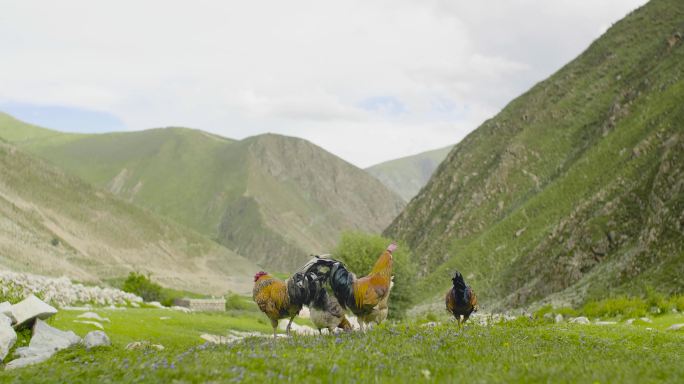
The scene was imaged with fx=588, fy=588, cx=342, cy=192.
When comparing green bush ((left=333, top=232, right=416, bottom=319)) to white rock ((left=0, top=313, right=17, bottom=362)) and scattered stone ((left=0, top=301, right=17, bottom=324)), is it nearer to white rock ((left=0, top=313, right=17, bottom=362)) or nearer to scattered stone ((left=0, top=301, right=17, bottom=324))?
scattered stone ((left=0, top=301, right=17, bottom=324))

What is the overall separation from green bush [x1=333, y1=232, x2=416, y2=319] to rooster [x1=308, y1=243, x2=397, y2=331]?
4425 centimetres

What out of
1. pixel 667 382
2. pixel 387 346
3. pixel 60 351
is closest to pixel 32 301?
pixel 60 351

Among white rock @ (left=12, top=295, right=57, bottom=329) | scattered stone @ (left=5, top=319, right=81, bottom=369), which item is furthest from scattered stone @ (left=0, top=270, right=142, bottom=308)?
scattered stone @ (left=5, top=319, right=81, bottom=369)

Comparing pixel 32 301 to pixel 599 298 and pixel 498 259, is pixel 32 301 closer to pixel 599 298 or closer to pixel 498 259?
pixel 599 298

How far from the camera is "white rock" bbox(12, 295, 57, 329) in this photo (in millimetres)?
20938

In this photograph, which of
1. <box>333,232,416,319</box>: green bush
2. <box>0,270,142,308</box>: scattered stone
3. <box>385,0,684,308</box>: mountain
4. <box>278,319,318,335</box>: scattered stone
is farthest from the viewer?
<box>333,232,416,319</box>: green bush

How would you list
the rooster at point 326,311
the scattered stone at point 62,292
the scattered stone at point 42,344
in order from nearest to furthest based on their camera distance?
the scattered stone at point 42,344 < the rooster at point 326,311 < the scattered stone at point 62,292

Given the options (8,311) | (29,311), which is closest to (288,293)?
(29,311)

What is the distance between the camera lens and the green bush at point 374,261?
62.9m

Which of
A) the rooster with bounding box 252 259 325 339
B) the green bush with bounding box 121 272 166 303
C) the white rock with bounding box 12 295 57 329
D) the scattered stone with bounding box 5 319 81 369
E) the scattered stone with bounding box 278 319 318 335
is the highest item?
the rooster with bounding box 252 259 325 339

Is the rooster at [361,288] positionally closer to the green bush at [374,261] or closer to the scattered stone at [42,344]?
the scattered stone at [42,344]

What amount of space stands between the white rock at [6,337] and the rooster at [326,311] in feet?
31.8

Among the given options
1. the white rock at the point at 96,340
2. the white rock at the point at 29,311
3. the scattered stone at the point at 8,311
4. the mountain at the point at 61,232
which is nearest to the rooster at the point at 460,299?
the white rock at the point at 96,340

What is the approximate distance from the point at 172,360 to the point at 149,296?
8914 cm
